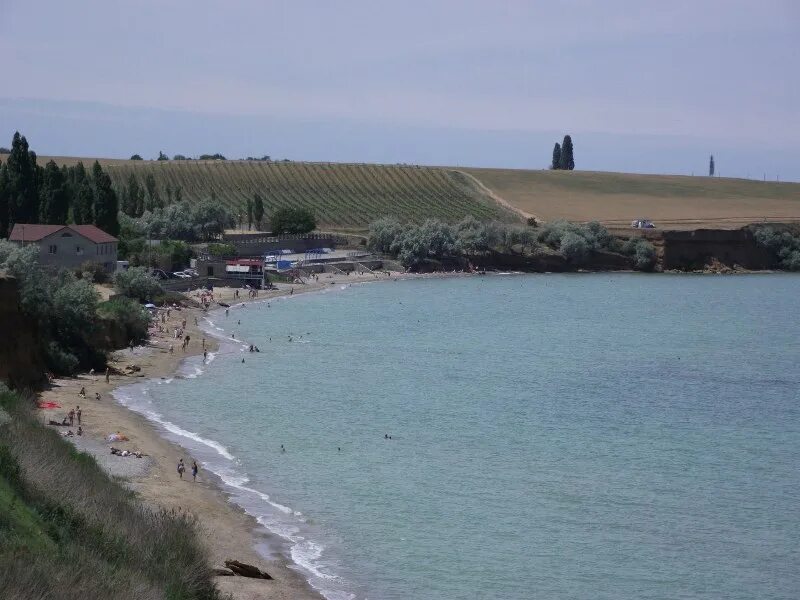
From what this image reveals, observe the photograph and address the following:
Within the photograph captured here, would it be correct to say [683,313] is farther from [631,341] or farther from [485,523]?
[485,523]

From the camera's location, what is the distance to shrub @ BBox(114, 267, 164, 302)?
5834 centimetres

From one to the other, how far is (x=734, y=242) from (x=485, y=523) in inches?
3475

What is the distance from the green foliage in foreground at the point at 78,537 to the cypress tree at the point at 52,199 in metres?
42.6

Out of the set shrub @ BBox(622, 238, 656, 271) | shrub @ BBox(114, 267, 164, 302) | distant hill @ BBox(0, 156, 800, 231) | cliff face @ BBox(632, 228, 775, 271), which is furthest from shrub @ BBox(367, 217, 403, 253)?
shrub @ BBox(114, 267, 164, 302)

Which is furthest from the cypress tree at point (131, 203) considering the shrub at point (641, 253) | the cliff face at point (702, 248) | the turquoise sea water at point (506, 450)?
the cliff face at point (702, 248)

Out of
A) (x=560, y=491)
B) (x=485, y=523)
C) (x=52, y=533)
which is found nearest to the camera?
(x=52, y=533)

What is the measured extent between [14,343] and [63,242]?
24.2 m

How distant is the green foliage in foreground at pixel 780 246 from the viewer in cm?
10950

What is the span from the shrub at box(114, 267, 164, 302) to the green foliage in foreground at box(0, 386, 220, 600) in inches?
1402

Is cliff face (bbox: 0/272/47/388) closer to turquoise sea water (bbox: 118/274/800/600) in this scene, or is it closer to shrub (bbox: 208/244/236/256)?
turquoise sea water (bbox: 118/274/800/600)

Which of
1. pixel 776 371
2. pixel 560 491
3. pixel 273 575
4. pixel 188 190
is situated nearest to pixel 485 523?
pixel 560 491

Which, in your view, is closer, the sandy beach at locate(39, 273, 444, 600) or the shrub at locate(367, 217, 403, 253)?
the sandy beach at locate(39, 273, 444, 600)

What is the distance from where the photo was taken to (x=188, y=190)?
423 feet

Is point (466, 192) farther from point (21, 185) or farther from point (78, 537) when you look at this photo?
point (78, 537)
